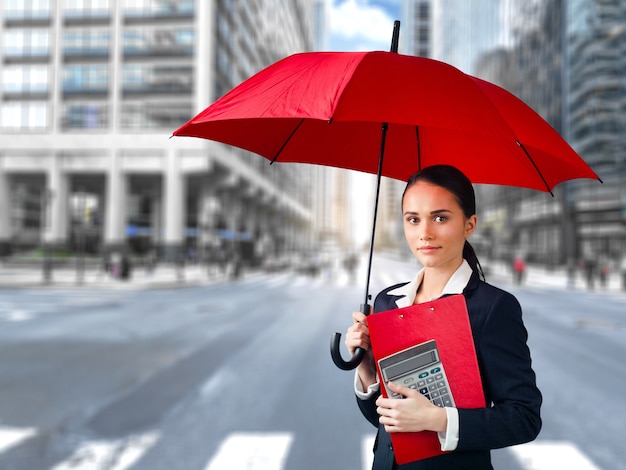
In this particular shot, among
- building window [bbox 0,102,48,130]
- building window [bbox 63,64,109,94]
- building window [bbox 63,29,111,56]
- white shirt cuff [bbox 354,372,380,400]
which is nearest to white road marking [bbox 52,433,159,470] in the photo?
white shirt cuff [bbox 354,372,380,400]

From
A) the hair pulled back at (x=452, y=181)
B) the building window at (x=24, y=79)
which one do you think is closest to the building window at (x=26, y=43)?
the building window at (x=24, y=79)

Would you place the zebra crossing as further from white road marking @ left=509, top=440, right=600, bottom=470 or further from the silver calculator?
the silver calculator

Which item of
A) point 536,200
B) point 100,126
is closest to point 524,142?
point 100,126

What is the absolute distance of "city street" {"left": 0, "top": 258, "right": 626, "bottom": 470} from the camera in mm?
4875

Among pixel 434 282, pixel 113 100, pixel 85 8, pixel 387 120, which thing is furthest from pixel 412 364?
pixel 85 8

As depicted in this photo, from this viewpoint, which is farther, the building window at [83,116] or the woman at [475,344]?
the building window at [83,116]

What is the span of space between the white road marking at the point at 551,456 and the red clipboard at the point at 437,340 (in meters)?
3.76

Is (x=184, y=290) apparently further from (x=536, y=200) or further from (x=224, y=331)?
(x=536, y=200)

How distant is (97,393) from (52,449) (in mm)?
2061

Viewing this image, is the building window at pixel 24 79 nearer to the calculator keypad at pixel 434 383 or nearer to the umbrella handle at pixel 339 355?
the umbrella handle at pixel 339 355

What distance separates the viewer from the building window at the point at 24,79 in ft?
162

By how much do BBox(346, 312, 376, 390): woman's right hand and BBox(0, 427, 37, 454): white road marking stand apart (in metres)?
4.67

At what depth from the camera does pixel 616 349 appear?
1065cm

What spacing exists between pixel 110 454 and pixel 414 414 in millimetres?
4249
